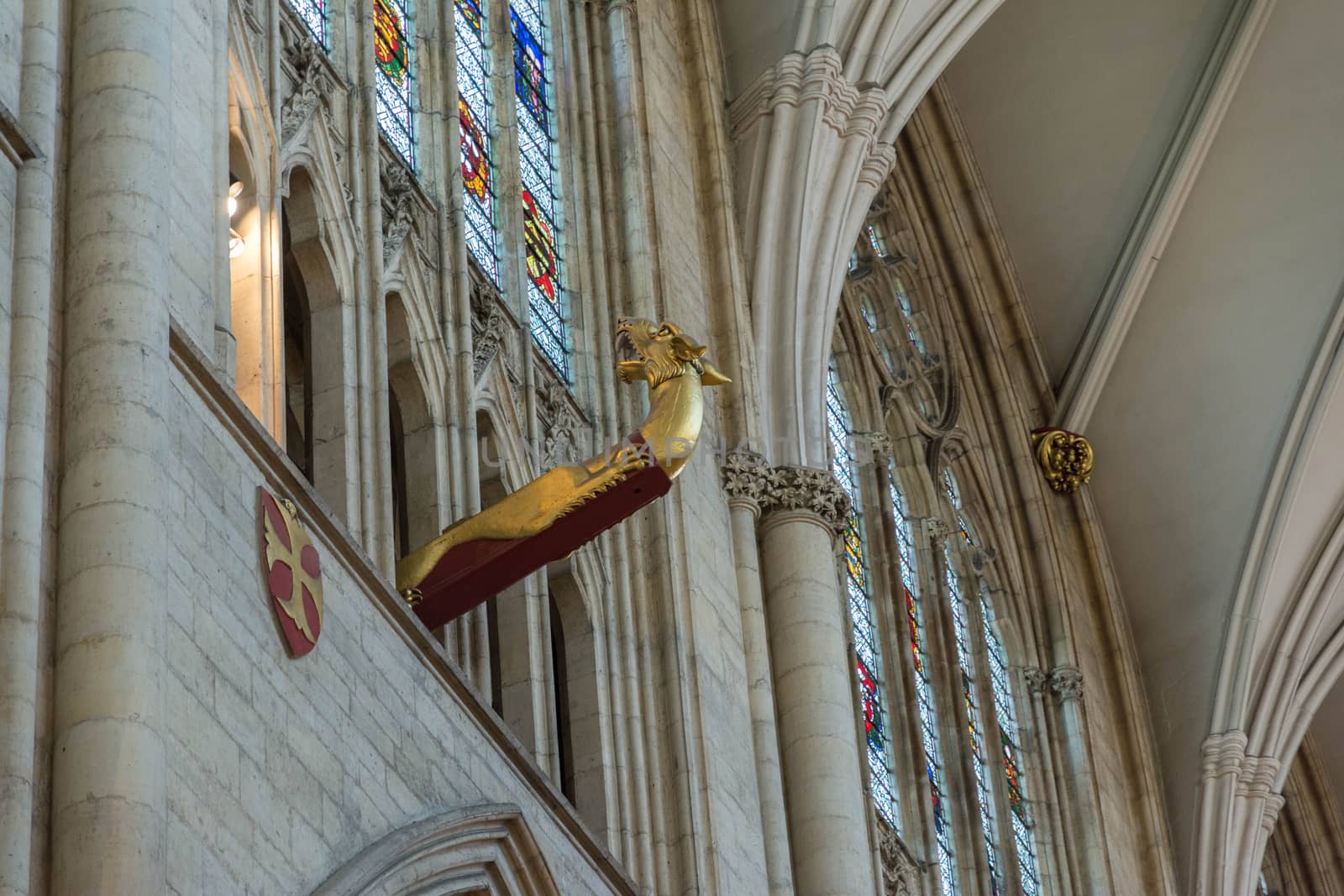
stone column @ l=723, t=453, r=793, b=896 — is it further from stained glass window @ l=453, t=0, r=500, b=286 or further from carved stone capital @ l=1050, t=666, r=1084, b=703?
carved stone capital @ l=1050, t=666, r=1084, b=703

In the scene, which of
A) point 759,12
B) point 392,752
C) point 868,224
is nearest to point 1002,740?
point 868,224

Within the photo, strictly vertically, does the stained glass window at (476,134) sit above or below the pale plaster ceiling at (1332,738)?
below

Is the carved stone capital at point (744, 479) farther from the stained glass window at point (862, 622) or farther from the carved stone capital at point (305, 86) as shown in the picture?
the carved stone capital at point (305, 86)

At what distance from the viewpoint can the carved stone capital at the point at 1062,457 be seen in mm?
19016

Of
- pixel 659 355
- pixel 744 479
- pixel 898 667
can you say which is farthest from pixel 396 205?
pixel 898 667

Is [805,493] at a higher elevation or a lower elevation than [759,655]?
higher

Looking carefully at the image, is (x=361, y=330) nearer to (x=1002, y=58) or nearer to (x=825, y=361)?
(x=825, y=361)

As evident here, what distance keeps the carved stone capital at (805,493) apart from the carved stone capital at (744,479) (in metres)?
0.05

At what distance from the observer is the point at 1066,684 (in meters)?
17.7

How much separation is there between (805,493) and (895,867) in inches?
82.9

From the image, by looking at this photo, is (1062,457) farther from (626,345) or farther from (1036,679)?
(626,345)

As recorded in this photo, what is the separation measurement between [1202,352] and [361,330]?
33.1 ft

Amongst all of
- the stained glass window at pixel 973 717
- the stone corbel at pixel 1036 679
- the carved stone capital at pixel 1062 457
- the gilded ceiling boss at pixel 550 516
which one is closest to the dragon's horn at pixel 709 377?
the gilded ceiling boss at pixel 550 516

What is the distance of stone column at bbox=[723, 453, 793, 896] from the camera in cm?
1161
